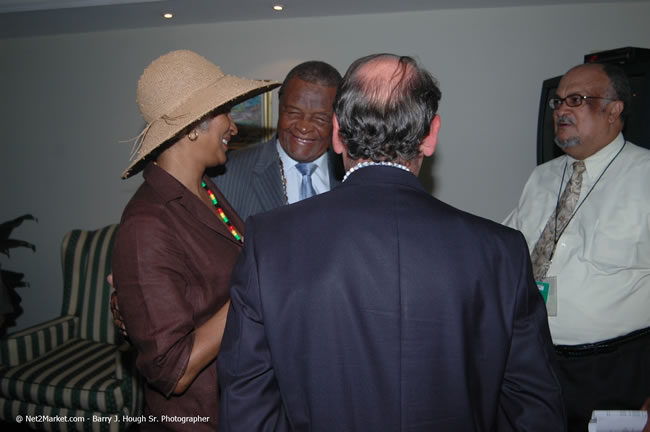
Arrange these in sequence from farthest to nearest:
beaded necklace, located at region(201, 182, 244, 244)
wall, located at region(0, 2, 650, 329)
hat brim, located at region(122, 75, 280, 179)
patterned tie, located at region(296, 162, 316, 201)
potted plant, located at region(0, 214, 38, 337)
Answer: potted plant, located at region(0, 214, 38, 337)
wall, located at region(0, 2, 650, 329)
patterned tie, located at region(296, 162, 316, 201)
beaded necklace, located at region(201, 182, 244, 244)
hat brim, located at region(122, 75, 280, 179)

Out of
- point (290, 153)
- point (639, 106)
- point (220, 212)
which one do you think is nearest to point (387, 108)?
point (220, 212)

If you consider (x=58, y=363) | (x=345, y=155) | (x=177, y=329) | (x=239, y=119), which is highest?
(x=239, y=119)

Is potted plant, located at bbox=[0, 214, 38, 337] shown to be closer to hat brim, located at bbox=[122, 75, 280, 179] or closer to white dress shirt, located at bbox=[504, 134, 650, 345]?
hat brim, located at bbox=[122, 75, 280, 179]

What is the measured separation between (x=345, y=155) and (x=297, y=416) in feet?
2.06

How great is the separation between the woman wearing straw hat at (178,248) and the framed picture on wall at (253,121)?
6.51ft

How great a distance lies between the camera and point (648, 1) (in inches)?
119

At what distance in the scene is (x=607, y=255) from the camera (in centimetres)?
196

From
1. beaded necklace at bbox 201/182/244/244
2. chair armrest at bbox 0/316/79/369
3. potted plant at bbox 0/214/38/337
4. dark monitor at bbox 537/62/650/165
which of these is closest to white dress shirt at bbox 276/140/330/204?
beaded necklace at bbox 201/182/244/244

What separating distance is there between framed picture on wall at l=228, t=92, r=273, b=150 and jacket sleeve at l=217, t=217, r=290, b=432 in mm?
2672

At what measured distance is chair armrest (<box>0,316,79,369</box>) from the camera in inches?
115

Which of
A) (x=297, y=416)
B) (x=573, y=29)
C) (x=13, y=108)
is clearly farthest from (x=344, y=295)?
(x=13, y=108)

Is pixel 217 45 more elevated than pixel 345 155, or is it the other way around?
pixel 217 45

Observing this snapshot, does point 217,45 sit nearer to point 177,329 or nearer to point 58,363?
point 58,363

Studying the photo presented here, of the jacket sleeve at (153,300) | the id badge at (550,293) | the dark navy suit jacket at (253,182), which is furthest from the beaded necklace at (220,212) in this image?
the id badge at (550,293)
